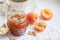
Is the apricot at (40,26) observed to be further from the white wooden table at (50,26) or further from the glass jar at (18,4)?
the glass jar at (18,4)

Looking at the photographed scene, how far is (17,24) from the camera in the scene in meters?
0.84

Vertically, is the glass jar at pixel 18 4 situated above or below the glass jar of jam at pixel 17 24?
above

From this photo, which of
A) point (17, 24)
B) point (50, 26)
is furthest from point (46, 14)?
point (17, 24)

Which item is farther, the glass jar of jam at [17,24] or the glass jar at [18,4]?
the glass jar at [18,4]

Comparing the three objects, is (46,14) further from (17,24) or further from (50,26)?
(17,24)

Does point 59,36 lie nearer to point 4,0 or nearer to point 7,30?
point 7,30

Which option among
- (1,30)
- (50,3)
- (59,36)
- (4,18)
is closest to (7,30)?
(1,30)

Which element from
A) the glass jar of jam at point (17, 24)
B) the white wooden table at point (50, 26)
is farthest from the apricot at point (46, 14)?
the glass jar of jam at point (17, 24)

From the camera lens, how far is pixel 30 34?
2.93 feet

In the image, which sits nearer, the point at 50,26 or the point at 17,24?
the point at 17,24

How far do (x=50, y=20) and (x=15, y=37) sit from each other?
232 millimetres

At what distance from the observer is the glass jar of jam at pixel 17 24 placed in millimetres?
844

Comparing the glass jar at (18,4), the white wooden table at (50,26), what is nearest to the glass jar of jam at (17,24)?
the white wooden table at (50,26)

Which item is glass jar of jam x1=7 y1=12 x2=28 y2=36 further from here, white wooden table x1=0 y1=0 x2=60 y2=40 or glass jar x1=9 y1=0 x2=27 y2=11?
glass jar x1=9 y1=0 x2=27 y2=11
